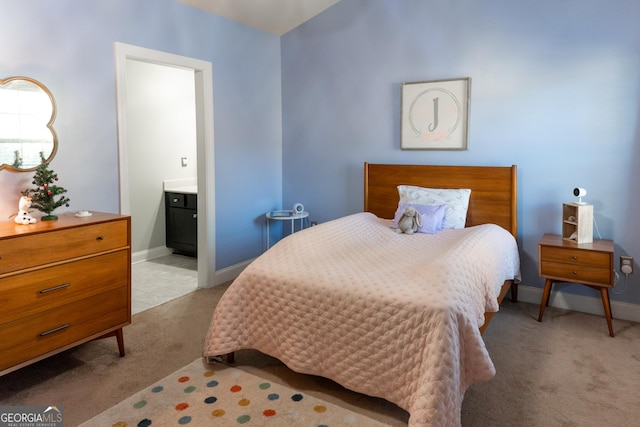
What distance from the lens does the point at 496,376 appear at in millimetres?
2541

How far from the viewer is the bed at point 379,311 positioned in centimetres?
195

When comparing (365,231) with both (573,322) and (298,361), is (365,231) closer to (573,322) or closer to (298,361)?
(298,361)

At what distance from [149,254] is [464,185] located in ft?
11.4

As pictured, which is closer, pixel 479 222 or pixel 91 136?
pixel 91 136

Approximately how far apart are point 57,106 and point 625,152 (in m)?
3.89

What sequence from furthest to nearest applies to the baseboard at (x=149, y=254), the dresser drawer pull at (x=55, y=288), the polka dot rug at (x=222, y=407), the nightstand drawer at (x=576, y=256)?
the baseboard at (x=149, y=254), the nightstand drawer at (x=576, y=256), the dresser drawer pull at (x=55, y=288), the polka dot rug at (x=222, y=407)

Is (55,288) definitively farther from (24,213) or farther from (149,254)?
(149,254)

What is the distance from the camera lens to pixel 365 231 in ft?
11.4

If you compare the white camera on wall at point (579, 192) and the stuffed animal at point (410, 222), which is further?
the stuffed animal at point (410, 222)

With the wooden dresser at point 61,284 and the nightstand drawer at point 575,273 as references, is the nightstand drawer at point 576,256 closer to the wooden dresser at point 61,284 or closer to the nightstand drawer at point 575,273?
the nightstand drawer at point 575,273

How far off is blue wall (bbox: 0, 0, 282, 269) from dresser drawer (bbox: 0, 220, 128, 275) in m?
0.50

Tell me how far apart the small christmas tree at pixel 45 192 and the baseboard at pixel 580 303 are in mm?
3477

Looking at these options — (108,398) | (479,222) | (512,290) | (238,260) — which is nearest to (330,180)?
(238,260)

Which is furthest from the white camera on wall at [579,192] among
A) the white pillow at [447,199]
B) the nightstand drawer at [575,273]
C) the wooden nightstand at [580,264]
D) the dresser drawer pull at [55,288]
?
the dresser drawer pull at [55,288]
